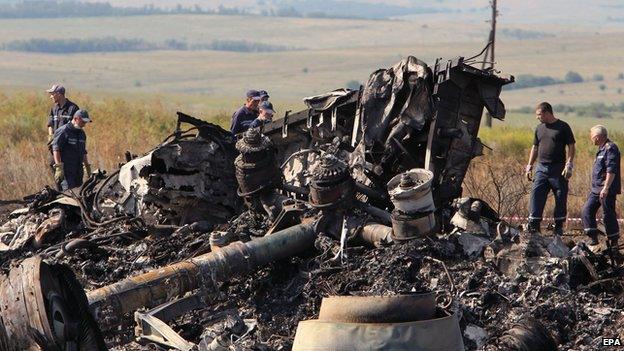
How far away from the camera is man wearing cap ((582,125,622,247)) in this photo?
43.6ft

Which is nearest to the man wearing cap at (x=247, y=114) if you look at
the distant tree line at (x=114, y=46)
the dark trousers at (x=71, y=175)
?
the dark trousers at (x=71, y=175)

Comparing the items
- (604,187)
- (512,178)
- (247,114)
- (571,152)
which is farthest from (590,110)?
(604,187)

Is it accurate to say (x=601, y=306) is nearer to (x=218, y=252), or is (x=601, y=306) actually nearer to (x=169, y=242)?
(x=218, y=252)

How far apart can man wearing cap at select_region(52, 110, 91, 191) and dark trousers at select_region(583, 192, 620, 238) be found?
6.94 m

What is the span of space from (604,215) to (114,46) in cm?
15238

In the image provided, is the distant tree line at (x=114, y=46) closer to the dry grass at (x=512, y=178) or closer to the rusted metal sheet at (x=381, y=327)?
the dry grass at (x=512, y=178)

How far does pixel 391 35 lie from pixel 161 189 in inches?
6662

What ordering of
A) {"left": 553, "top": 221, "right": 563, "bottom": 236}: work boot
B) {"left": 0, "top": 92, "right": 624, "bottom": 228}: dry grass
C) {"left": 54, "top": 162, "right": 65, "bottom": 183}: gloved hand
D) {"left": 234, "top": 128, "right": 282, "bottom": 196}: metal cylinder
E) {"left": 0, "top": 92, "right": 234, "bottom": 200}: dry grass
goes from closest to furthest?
1. {"left": 234, "top": 128, "right": 282, "bottom": 196}: metal cylinder
2. {"left": 553, "top": 221, "right": 563, "bottom": 236}: work boot
3. {"left": 54, "top": 162, "right": 65, "bottom": 183}: gloved hand
4. {"left": 0, "top": 92, "right": 624, "bottom": 228}: dry grass
5. {"left": 0, "top": 92, "right": 234, "bottom": 200}: dry grass

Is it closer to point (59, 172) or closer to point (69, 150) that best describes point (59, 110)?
point (69, 150)

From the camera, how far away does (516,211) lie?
1627 cm

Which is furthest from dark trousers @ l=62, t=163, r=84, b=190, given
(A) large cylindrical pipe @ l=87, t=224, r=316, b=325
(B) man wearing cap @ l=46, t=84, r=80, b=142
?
(A) large cylindrical pipe @ l=87, t=224, r=316, b=325

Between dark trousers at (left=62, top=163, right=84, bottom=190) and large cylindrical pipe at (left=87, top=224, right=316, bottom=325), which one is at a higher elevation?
large cylindrical pipe at (left=87, top=224, right=316, bottom=325)

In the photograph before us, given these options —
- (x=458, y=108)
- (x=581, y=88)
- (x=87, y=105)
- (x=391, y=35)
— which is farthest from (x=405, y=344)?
(x=391, y=35)

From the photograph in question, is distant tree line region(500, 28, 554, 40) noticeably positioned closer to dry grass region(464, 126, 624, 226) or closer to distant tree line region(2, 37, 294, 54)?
distant tree line region(2, 37, 294, 54)
